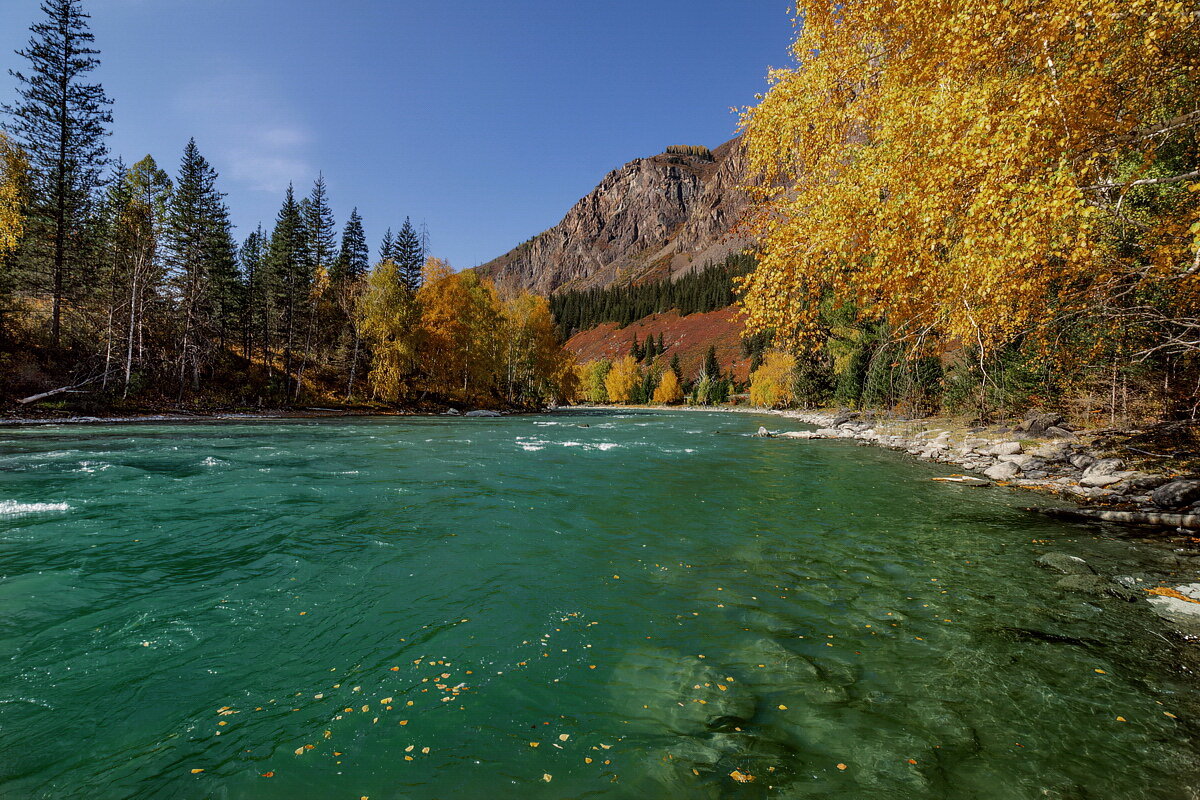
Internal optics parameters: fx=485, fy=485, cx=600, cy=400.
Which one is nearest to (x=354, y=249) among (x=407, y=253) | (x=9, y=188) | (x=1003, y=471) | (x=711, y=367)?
(x=407, y=253)

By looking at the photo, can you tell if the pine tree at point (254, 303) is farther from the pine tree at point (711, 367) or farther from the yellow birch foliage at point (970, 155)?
the pine tree at point (711, 367)

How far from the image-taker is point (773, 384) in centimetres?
8900

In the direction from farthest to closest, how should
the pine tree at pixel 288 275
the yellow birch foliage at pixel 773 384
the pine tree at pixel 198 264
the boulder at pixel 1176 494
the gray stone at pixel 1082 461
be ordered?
the yellow birch foliage at pixel 773 384, the pine tree at pixel 288 275, the pine tree at pixel 198 264, the gray stone at pixel 1082 461, the boulder at pixel 1176 494

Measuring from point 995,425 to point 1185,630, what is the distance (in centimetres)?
2223

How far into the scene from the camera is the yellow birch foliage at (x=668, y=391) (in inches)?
5595

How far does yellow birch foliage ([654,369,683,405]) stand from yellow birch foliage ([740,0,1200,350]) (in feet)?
423

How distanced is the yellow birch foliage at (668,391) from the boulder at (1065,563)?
133 m

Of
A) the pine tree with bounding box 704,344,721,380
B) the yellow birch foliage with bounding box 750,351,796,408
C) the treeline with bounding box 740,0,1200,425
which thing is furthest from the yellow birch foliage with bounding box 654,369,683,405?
the treeline with bounding box 740,0,1200,425

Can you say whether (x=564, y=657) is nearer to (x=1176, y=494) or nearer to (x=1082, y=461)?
(x=1176, y=494)

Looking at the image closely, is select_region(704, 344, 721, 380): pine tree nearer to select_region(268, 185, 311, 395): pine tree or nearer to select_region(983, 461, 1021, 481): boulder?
select_region(268, 185, 311, 395): pine tree

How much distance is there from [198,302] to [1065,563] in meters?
55.7

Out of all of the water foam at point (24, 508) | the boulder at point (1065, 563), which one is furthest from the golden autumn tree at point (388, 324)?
the boulder at point (1065, 563)

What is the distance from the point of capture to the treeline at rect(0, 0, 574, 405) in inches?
1307

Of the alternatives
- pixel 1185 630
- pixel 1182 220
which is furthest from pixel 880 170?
pixel 1185 630
